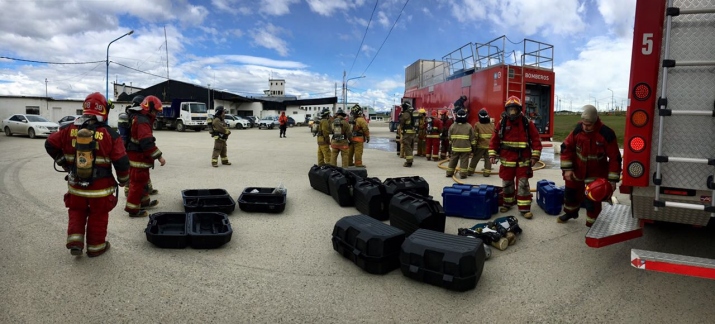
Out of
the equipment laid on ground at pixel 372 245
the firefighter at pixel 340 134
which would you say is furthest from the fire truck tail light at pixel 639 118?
the firefighter at pixel 340 134

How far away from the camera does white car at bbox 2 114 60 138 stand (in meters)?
21.9

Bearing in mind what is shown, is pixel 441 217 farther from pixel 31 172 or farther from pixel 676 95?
pixel 31 172

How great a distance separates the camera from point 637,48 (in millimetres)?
3498

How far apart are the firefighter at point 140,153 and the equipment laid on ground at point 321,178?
2769 mm

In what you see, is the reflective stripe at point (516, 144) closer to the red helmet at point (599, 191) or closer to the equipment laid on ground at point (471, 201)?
the equipment laid on ground at point (471, 201)

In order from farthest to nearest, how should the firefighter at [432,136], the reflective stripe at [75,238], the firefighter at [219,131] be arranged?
the firefighter at [432,136]
the firefighter at [219,131]
the reflective stripe at [75,238]

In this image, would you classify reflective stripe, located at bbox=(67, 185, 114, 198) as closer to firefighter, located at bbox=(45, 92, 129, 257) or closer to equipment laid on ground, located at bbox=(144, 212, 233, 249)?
firefighter, located at bbox=(45, 92, 129, 257)

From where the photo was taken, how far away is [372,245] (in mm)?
3941

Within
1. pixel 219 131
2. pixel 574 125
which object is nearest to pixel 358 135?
pixel 219 131

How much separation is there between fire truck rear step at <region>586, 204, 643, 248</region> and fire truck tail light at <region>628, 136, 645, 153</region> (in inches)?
31.5

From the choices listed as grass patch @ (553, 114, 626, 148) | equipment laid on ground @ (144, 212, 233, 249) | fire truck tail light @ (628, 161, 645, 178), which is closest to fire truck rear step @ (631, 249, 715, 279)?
fire truck tail light @ (628, 161, 645, 178)

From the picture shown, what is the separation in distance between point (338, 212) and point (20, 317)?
4.05m

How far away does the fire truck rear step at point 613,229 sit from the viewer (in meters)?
3.67

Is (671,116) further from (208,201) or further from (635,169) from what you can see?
(208,201)
